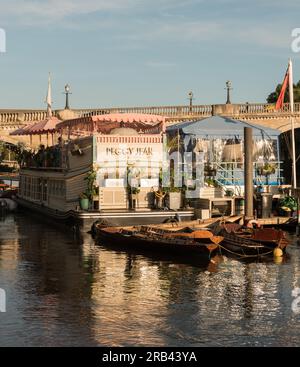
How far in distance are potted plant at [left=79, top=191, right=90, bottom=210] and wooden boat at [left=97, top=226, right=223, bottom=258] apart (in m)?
2.86

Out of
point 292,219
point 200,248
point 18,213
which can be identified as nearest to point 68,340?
point 200,248

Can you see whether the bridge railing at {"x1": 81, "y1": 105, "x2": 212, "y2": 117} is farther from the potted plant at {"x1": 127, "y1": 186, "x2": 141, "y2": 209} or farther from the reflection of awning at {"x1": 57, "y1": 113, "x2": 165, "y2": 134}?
the potted plant at {"x1": 127, "y1": 186, "x2": 141, "y2": 209}

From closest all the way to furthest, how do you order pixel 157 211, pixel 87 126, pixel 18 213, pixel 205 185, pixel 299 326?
pixel 299 326, pixel 157 211, pixel 205 185, pixel 87 126, pixel 18 213

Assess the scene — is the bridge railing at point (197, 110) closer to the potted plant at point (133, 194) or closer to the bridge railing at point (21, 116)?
the bridge railing at point (21, 116)

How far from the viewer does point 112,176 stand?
32.4m

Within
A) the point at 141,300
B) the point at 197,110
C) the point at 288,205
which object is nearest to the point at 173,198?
the point at 288,205

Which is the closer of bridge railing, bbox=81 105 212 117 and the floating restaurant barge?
the floating restaurant barge

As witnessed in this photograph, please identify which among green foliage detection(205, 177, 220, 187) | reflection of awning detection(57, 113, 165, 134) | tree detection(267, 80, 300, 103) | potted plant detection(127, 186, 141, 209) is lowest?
potted plant detection(127, 186, 141, 209)

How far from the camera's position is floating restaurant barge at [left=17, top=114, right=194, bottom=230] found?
3112 centimetres

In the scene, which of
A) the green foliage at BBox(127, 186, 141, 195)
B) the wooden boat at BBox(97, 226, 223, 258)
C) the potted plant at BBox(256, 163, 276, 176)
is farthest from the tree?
the wooden boat at BBox(97, 226, 223, 258)

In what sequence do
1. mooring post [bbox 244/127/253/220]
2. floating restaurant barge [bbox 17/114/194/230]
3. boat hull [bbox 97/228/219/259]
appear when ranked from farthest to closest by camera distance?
floating restaurant barge [bbox 17/114/194/230]
mooring post [bbox 244/127/253/220]
boat hull [bbox 97/228/219/259]

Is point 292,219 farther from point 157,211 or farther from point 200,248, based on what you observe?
point 200,248

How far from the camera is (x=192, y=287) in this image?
65.7 feet

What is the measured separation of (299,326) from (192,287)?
4.73 meters
